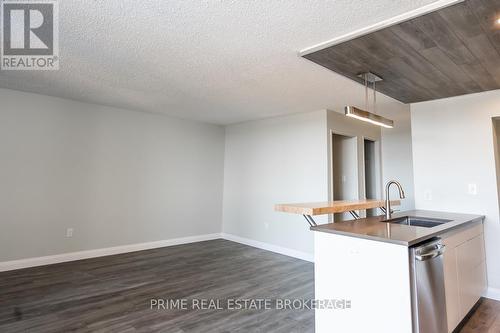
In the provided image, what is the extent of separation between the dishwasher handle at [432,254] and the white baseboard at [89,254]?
440 centimetres

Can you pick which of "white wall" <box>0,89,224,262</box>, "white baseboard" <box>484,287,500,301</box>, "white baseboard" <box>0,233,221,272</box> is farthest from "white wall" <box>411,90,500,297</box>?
"white baseboard" <box>0,233,221,272</box>

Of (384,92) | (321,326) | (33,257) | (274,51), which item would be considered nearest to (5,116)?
(33,257)

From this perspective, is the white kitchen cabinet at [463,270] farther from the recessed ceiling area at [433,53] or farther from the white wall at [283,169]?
the white wall at [283,169]

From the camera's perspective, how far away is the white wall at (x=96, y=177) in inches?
147

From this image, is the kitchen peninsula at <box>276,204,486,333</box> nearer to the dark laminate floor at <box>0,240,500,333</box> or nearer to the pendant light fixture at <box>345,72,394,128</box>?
the dark laminate floor at <box>0,240,500,333</box>

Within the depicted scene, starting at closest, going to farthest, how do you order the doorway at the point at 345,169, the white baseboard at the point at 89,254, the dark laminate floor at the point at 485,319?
1. the dark laminate floor at the point at 485,319
2. the white baseboard at the point at 89,254
3. the doorway at the point at 345,169

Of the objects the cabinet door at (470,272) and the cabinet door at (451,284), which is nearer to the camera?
the cabinet door at (451,284)

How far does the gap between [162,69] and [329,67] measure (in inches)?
70.7

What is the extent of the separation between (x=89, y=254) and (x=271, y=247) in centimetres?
304

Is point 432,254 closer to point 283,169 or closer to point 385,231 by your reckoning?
point 385,231

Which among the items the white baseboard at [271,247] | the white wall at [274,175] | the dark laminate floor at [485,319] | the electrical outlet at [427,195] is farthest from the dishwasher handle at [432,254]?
the white baseboard at [271,247]

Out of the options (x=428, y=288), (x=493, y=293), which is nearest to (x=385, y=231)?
(x=428, y=288)

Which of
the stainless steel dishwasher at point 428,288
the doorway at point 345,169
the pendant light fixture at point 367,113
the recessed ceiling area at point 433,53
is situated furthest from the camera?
the doorway at point 345,169

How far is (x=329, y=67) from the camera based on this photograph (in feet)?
8.96
